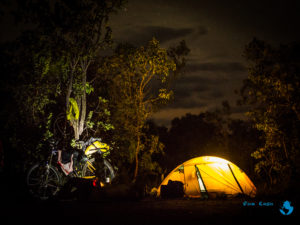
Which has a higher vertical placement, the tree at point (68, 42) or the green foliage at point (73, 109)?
the tree at point (68, 42)

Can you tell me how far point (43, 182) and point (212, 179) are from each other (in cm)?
579

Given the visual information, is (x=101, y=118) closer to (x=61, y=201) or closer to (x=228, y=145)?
(x=61, y=201)

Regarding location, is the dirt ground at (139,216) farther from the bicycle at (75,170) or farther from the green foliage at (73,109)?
the green foliage at (73,109)

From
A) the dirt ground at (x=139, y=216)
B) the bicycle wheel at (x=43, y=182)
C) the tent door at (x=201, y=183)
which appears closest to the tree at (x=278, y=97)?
the tent door at (x=201, y=183)

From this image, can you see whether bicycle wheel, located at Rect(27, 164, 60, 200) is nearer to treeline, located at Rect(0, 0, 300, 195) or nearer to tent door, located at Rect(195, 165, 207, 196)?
treeline, located at Rect(0, 0, 300, 195)

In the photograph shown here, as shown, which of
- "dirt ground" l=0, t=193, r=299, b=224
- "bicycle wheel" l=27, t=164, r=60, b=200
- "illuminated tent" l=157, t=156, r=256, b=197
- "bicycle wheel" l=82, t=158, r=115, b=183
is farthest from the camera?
"illuminated tent" l=157, t=156, r=256, b=197

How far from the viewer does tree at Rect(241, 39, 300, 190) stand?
1124cm

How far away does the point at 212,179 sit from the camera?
399 inches

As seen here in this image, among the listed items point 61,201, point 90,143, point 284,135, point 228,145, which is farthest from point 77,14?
point 228,145

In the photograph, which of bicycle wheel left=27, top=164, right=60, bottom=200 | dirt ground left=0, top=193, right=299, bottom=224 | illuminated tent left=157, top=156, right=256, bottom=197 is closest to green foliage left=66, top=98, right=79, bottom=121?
bicycle wheel left=27, top=164, right=60, bottom=200

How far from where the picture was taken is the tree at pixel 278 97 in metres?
11.2

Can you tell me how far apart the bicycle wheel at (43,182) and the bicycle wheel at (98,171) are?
4.14 ft

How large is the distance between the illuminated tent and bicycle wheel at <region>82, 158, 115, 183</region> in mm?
2080

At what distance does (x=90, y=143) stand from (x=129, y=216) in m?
4.81
